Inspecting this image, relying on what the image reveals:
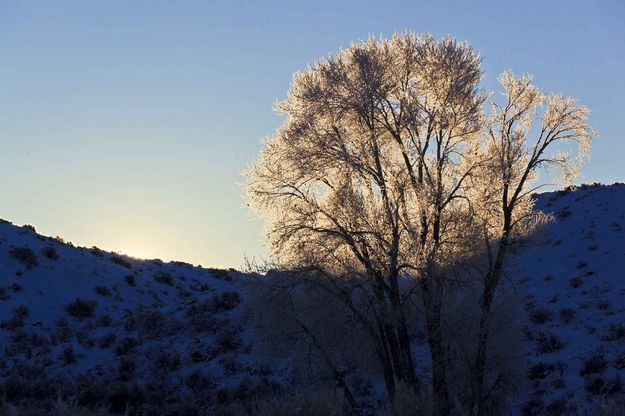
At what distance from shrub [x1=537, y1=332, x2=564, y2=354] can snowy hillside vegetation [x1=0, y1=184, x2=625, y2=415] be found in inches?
2.2

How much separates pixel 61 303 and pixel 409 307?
25177 mm

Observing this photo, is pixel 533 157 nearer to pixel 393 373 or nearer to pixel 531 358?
pixel 393 373

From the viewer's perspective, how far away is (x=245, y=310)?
59.7 ft

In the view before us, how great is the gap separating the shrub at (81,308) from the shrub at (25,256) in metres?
4.68

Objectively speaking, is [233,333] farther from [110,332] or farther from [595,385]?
[595,385]

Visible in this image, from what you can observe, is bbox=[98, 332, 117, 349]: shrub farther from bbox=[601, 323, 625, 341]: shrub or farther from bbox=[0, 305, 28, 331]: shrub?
bbox=[601, 323, 625, 341]: shrub

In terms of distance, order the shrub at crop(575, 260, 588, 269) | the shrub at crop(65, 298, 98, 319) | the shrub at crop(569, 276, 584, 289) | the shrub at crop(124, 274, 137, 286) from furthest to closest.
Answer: the shrub at crop(124, 274, 137, 286), the shrub at crop(65, 298, 98, 319), the shrub at crop(575, 260, 588, 269), the shrub at crop(569, 276, 584, 289)

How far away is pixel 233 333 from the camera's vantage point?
98.9 feet

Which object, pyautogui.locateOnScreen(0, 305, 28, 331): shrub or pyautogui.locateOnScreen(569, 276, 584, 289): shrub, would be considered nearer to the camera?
pyautogui.locateOnScreen(569, 276, 584, 289): shrub

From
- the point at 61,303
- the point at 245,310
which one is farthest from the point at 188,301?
the point at 245,310

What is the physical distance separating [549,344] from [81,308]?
24600 mm

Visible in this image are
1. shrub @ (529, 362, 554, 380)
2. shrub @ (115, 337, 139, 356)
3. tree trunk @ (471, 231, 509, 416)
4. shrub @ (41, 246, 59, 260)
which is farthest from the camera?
shrub @ (41, 246, 59, 260)

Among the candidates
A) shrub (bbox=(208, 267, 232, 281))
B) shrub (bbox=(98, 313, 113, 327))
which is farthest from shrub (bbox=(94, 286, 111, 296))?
shrub (bbox=(208, 267, 232, 281))

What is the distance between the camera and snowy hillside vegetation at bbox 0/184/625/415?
18750 mm
